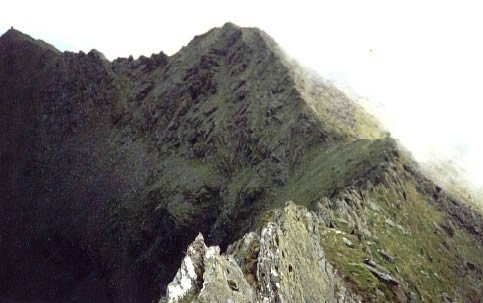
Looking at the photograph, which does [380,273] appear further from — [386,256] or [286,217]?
[286,217]

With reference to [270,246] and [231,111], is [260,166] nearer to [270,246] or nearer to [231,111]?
[231,111]

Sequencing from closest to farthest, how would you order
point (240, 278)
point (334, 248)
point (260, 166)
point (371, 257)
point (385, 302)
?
1. point (240, 278)
2. point (385, 302)
3. point (334, 248)
4. point (371, 257)
5. point (260, 166)

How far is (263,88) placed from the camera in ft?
619

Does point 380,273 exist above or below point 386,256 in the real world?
above

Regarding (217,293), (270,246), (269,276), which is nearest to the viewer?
(217,293)

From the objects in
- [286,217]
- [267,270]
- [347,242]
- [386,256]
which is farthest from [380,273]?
[267,270]

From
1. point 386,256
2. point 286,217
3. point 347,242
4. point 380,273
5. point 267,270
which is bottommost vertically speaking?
point 386,256

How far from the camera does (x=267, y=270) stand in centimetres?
5438

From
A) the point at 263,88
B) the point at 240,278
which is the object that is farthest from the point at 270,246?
the point at 263,88

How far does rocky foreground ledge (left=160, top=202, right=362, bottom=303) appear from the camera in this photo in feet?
141

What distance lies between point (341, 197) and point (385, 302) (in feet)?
112

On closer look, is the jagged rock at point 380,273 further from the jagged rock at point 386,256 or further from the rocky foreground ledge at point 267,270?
the jagged rock at point 386,256

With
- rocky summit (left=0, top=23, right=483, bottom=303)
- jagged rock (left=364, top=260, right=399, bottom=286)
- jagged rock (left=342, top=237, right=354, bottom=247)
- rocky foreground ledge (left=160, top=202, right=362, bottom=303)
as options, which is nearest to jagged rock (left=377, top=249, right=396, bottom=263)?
rocky summit (left=0, top=23, right=483, bottom=303)

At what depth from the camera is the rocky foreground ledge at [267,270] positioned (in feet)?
141
